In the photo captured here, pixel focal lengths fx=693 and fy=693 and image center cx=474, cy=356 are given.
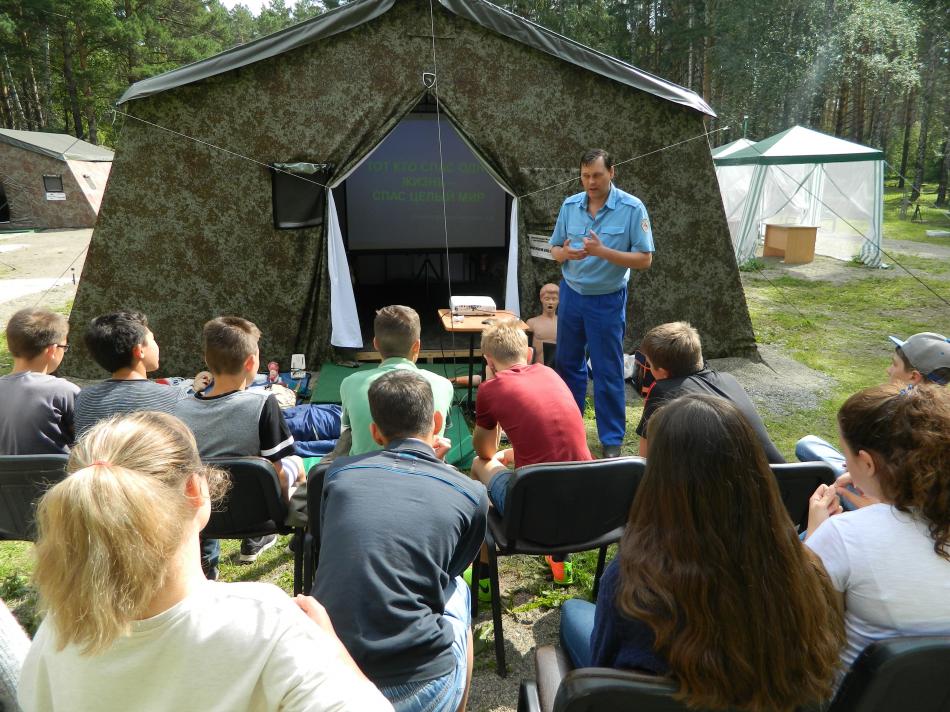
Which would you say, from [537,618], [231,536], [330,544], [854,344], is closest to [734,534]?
[330,544]

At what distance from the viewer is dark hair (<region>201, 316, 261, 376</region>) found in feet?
8.59

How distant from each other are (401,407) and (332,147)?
13.1 feet

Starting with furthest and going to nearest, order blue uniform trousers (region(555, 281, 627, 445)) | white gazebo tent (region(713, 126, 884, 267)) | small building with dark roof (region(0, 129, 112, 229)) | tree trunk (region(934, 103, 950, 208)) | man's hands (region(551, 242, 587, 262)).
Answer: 1. tree trunk (region(934, 103, 950, 208))
2. small building with dark roof (region(0, 129, 112, 229))
3. white gazebo tent (region(713, 126, 884, 267))
4. blue uniform trousers (region(555, 281, 627, 445))
5. man's hands (region(551, 242, 587, 262))

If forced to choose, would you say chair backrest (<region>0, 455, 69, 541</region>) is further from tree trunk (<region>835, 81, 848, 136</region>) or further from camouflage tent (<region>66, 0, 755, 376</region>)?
tree trunk (<region>835, 81, 848, 136</region>)

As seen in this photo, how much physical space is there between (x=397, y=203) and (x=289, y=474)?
561cm

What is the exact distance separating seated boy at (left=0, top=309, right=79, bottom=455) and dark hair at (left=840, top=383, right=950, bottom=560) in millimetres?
2677

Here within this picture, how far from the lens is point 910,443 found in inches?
61.7

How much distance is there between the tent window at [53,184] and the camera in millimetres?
16094

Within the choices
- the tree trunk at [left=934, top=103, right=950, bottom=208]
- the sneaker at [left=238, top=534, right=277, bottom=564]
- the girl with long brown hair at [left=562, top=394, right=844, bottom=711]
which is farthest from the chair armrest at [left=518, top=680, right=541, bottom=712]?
the tree trunk at [left=934, top=103, right=950, bottom=208]

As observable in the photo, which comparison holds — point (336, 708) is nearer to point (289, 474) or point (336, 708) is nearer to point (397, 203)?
point (289, 474)

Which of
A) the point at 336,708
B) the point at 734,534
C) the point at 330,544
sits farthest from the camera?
the point at 330,544

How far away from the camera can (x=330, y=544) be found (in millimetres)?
1561

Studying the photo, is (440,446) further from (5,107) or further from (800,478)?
(5,107)

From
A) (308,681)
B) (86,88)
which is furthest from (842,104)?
(308,681)
